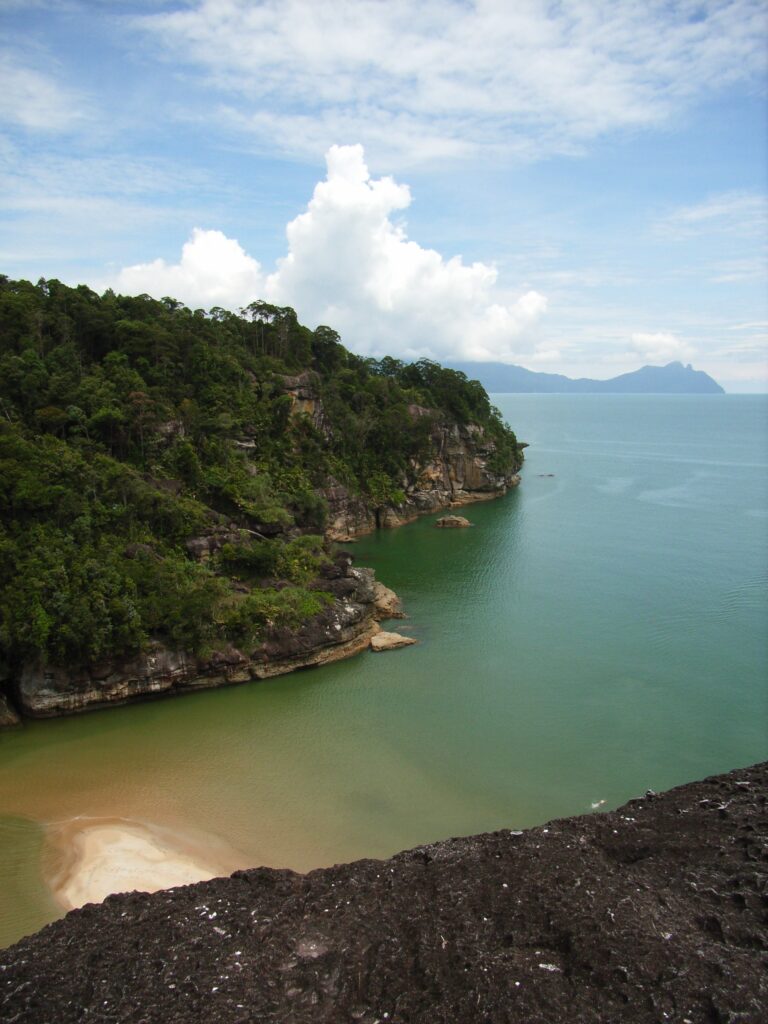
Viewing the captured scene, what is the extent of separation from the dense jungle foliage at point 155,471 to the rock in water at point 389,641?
2.82 metres

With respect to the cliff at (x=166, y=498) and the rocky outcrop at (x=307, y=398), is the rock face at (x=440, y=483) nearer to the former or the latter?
the cliff at (x=166, y=498)

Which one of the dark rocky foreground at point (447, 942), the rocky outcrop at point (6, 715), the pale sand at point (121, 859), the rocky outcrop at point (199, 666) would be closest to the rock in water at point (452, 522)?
the rocky outcrop at point (199, 666)

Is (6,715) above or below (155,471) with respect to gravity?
below

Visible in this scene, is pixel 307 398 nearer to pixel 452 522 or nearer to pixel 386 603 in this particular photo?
pixel 452 522

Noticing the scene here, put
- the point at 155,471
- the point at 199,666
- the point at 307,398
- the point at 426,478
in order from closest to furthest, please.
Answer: the point at 199,666
the point at 155,471
the point at 307,398
the point at 426,478

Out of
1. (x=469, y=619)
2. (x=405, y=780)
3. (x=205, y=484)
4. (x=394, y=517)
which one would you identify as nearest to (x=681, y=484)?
(x=394, y=517)

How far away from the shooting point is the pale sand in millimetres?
13141

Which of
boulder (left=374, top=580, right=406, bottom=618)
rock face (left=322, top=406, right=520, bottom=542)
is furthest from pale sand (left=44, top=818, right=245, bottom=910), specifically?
rock face (left=322, top=406, right=520, bottom=542)

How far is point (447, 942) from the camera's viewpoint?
9.73 meters

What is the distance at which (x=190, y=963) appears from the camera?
9.55m

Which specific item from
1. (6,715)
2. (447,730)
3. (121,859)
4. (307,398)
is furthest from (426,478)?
(121,859)

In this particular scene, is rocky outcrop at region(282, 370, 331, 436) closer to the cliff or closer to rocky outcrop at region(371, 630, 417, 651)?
the cliff

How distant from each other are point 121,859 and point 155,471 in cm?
1695

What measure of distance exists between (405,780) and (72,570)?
1186 centimetres
